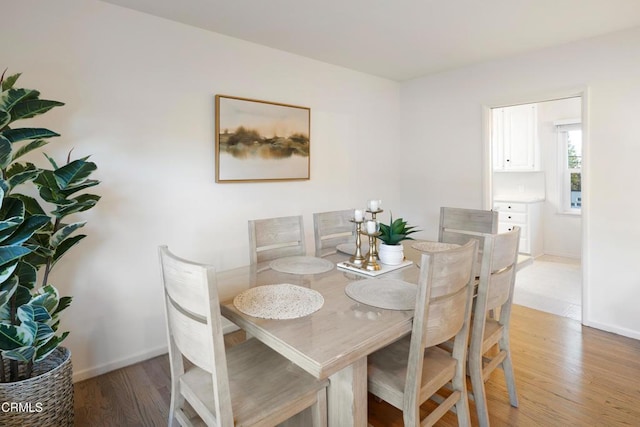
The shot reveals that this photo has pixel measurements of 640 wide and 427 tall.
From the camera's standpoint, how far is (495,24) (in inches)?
102

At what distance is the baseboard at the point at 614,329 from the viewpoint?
2.73 m

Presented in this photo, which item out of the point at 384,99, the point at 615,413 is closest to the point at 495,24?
the point at 384,99

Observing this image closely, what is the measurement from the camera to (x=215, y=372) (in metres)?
1.10

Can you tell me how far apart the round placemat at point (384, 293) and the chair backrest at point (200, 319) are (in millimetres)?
655

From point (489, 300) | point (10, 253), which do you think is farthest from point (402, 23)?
point (10, 253)

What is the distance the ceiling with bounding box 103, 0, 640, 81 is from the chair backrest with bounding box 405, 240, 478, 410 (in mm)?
1786

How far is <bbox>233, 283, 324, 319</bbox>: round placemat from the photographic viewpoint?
4.55 feet

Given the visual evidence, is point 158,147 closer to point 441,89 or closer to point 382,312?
point 382,312

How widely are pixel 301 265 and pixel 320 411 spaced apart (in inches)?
34.2

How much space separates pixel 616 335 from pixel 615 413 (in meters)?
1.23

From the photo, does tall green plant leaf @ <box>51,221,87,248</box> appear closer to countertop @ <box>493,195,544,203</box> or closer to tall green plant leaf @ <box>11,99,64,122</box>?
tall green plant leaf @ <box>11,99,64,122</box>

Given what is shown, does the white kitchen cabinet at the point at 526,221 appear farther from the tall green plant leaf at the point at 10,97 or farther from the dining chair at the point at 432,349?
the tall green plant leaf at the point at 10,97

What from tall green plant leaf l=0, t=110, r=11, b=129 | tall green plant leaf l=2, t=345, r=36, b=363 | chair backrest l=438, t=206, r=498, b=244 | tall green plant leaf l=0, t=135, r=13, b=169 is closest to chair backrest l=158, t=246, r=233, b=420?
tall green plant leaf l=2, t=345, r=36, b=363

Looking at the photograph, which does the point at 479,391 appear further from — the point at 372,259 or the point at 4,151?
the point at 4,151
